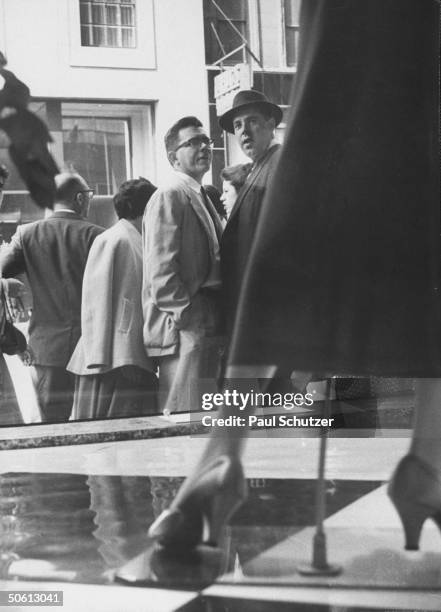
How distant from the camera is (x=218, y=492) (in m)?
1.78

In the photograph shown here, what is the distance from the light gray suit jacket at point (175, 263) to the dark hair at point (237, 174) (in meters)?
0.08

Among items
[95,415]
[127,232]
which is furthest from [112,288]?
[95,415]

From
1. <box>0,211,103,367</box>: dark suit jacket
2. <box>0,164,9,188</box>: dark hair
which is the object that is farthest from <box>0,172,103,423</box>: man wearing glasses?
<box>0,164,9,188</box>: dark hair

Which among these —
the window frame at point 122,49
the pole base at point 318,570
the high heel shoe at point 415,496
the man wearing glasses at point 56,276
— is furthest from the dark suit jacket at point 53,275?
the high heel shoe at point 415,496

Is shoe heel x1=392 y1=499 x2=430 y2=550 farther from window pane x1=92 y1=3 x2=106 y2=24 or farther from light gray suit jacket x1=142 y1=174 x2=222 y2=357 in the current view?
window pane x1=92 y1=3 x2=106 y2=24

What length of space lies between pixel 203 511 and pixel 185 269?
53cm

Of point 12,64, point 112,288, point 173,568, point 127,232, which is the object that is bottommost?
point 173,568

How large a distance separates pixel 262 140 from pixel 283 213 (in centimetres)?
18

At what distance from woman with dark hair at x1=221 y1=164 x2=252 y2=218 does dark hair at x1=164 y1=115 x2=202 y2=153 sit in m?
0.13

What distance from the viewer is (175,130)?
75.4 inches

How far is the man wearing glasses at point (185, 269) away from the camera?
1922mm

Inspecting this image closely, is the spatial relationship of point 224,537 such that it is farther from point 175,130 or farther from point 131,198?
point 175,130

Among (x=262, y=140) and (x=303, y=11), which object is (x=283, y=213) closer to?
(x=262, y=140)

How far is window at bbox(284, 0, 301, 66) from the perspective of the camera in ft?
6.06
